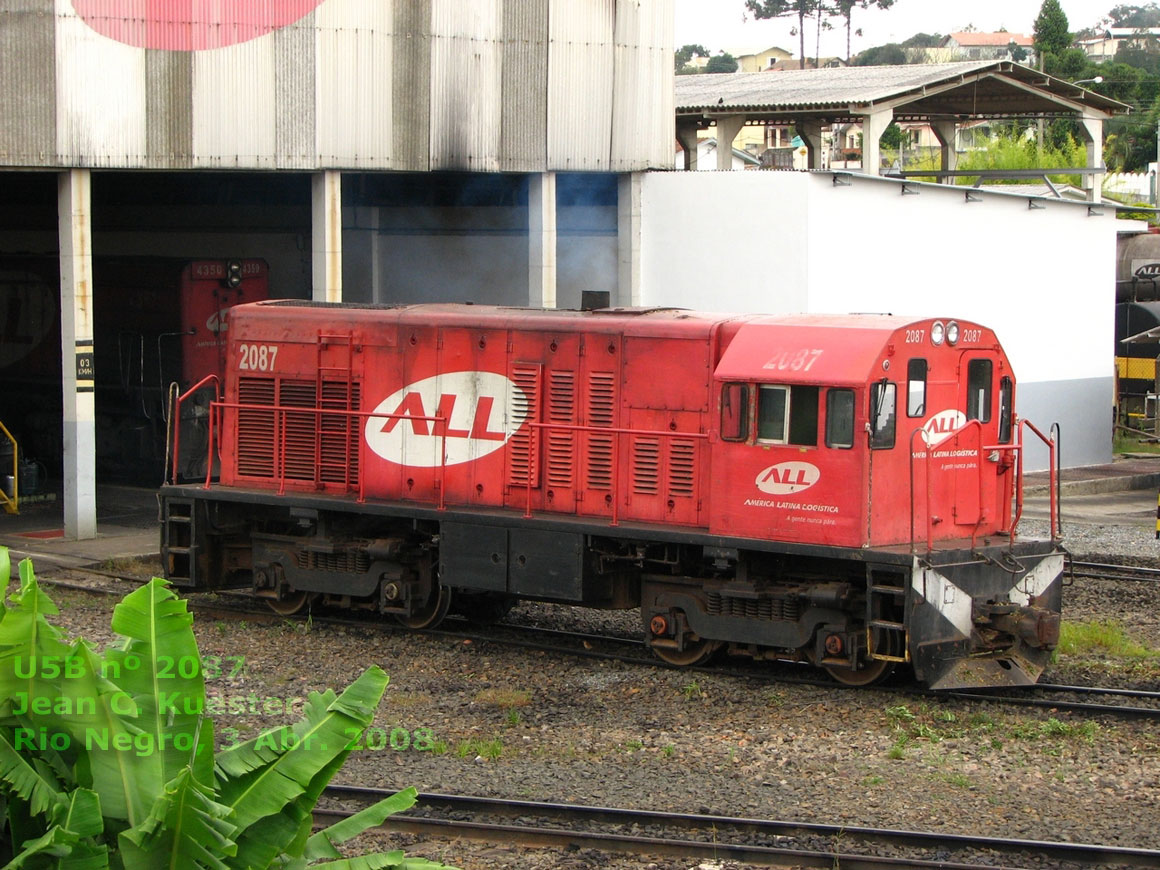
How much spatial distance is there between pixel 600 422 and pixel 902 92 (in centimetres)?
1136

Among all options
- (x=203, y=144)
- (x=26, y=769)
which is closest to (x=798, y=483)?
(x=26, y=769)

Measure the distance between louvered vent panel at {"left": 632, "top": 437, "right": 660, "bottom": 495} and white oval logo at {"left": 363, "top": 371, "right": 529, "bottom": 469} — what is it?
3.66 ft

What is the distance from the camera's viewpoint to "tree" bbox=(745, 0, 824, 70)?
320 feet

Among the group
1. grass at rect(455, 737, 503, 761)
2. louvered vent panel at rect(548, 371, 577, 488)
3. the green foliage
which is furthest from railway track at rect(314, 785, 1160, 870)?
louvered vent panel at rect(548, 371, 577, 488)

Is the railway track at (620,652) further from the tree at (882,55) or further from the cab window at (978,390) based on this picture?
the tree at (882,55)

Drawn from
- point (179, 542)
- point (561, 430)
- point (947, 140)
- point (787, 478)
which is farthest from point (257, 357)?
point (947, 140)

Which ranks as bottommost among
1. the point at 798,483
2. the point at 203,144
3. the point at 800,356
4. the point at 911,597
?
the point at 911,597

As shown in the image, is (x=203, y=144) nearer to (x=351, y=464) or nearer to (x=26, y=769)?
(x=351, y=464)

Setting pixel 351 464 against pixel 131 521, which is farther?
pixel 131 521

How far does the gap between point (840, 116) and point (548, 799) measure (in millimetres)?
15219

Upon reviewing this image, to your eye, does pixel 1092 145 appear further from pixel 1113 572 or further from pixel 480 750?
pixel 480 750

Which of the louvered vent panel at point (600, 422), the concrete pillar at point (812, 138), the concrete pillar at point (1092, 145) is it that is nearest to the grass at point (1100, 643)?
the louvered vent panel at point (600, 422)

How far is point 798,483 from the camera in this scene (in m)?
10.3

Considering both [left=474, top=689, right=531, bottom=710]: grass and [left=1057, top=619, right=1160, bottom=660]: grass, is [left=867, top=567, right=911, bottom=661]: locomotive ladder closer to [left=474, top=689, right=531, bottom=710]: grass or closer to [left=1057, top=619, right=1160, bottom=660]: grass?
[left=1057, top=619, right=1160, bottom=660]: grass
